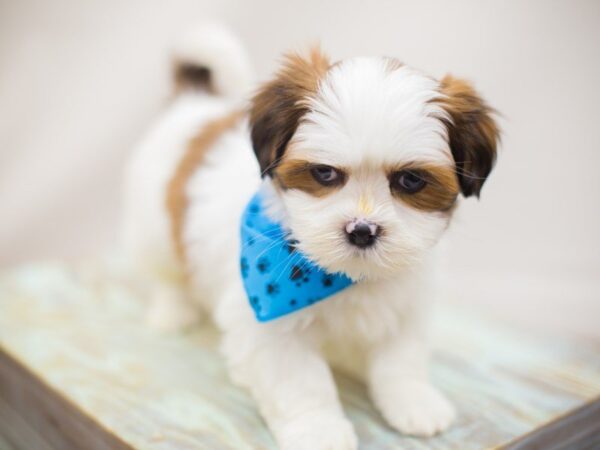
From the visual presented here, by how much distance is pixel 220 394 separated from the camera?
2084 mm

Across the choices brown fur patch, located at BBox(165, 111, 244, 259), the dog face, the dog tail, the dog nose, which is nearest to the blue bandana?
the dog face

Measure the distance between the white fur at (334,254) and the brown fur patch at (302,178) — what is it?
0.06 ft

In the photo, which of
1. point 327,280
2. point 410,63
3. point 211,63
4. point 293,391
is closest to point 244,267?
point 327,280

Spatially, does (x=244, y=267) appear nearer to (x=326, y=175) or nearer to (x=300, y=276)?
(x=300, y=276)

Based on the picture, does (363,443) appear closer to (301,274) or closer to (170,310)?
(301,274)

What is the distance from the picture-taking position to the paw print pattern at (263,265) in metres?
1.75

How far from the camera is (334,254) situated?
1525mm

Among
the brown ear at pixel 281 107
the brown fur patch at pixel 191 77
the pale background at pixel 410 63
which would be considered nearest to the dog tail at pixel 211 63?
the brown fur patch at pixel 191 77

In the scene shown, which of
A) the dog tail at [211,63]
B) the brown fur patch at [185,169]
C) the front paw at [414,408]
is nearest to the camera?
the front paw at [414,408]

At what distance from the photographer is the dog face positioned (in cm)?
149

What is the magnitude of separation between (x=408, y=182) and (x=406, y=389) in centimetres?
66

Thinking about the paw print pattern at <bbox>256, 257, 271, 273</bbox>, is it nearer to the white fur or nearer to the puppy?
the puppy

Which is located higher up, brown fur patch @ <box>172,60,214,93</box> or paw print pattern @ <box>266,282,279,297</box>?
brown fur patch @ <box>172,60,214,93</box>

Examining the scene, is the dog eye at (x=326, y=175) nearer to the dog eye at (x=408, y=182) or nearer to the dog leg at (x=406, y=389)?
the dog eye at (x=408, y=182)
